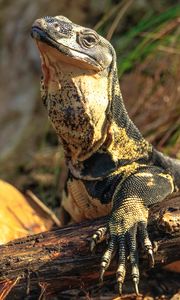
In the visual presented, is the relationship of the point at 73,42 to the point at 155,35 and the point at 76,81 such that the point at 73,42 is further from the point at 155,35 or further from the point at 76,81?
the point at 155,35

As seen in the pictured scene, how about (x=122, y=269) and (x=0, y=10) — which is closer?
(x=122, y=269)

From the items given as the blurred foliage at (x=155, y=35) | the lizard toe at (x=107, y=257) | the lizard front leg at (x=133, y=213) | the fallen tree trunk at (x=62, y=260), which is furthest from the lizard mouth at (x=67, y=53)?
the blurred foliage at (x=155, y=35)

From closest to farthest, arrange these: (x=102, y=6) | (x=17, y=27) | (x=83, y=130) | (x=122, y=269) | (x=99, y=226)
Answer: (x=122, y=269), (x=99, y=226), (x=83, y=130), (x=102, y=6), (x=17, y=27)

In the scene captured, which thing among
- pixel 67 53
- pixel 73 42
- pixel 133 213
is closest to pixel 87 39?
pixel 73 42

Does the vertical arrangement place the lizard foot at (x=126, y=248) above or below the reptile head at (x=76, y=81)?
below

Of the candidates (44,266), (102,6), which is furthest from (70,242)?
(102,6)

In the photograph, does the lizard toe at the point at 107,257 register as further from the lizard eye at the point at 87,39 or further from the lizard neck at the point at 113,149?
the lizard eye at the point at 87,39

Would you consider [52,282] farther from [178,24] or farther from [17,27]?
[17,27]
